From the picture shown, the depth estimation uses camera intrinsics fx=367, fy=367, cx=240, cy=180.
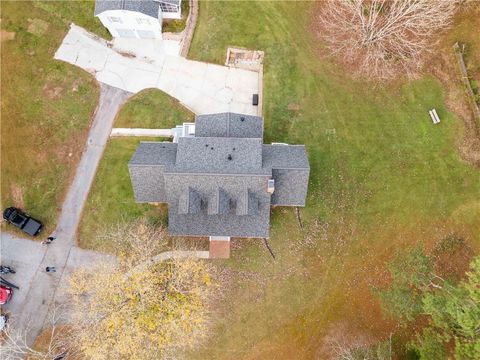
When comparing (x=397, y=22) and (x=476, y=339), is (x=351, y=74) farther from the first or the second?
(x=476, y=339)

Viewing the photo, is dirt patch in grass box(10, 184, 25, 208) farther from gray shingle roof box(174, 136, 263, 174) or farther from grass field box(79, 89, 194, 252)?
gray shingle roof box(174, 136, 263, 174)

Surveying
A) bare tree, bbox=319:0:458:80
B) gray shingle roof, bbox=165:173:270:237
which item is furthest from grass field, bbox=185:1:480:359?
gray shingle roof, bbox=165:173:270:237

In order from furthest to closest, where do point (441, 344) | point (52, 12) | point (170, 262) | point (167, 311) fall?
point (52, 12) → point (170, 262) → point (167, 311) → point (441, 344)

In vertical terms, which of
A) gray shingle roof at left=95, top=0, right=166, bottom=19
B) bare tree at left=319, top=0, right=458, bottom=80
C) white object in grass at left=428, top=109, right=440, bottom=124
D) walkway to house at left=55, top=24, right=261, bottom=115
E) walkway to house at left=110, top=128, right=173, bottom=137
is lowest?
walkway to house at left=110, top=128, right=173, bottom=137

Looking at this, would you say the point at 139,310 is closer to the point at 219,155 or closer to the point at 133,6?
the point at 219,155

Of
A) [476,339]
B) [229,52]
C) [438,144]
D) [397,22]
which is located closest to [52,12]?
[229,52]
